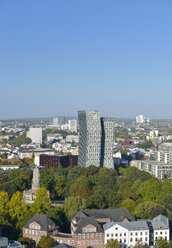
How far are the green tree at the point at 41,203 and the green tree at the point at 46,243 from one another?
8.32 metres

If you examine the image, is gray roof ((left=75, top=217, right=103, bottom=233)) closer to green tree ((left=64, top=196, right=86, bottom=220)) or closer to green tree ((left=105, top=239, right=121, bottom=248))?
green tree ((left=105, top=239, right=121, bottom=248))

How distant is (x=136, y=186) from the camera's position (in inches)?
2709

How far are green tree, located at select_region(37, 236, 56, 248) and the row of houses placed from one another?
1.27 m

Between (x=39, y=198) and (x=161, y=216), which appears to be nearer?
(x=161, y=216)

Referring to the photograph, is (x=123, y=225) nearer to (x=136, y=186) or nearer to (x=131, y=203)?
(x=131, y=203)

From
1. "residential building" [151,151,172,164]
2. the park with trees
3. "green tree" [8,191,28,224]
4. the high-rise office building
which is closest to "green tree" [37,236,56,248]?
the park with trees

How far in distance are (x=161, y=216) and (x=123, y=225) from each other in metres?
4.99

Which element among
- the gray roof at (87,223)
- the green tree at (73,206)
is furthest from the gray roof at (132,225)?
the green tree at (73,206)

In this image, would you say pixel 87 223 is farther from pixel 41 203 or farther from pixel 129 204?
pixel 129 204

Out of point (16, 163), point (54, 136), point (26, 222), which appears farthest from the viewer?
point (54, 136)

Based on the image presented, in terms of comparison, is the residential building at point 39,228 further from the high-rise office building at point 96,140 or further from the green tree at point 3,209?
the high-rise office building at point 96,140

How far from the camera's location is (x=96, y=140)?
93.9m

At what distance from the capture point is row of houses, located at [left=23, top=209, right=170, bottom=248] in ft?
144

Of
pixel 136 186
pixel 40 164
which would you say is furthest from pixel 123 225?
pixel 40 164
